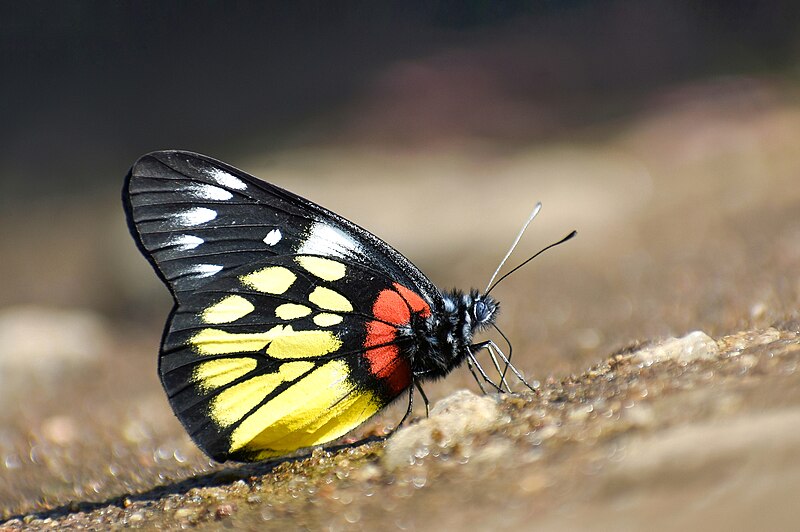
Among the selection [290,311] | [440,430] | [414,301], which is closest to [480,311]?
[414,301]

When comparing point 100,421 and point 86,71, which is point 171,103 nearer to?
point 86,71

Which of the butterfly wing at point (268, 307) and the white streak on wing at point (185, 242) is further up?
the white streak on wing at point (185, 242)

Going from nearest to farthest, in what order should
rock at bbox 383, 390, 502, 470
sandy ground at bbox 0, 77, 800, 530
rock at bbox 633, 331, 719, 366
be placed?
sandy ground at bbox 0, 77, 800, 530, rock at bbox 383, 390, 502, 470, rock at bbox 633, 331, 719, 366

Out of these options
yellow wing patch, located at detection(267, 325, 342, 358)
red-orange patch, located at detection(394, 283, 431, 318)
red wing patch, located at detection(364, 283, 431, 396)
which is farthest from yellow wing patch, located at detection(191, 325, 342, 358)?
red-orange patch, located at detection(394, 283, 431, 318)

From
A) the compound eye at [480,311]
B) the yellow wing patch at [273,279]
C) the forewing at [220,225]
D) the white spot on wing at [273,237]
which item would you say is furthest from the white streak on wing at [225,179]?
the compound eye at [480,311]

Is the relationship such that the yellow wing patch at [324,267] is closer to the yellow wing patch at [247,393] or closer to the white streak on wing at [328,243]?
the white streak on wing at [328,243]

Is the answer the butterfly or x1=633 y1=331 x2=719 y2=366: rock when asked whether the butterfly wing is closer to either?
the butterfly
